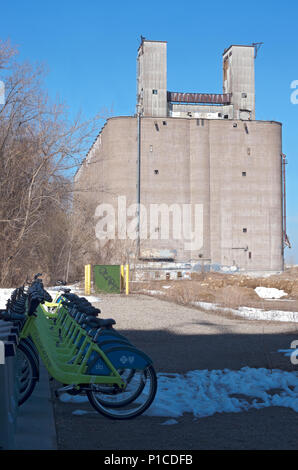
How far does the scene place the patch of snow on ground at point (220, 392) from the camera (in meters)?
6.29

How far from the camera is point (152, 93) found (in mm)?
67562

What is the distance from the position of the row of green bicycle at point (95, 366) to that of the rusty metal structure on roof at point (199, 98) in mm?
65551

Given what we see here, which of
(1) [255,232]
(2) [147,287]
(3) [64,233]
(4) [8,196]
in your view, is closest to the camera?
(4) [8,196]

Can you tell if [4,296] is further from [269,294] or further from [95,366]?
[95,366]

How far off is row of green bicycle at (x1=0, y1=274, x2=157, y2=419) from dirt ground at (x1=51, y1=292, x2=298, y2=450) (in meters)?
0.20

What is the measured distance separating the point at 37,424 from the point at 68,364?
708 mm

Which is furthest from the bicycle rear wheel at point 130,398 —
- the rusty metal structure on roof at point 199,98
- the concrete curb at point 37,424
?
the rusty metal structure on roof at point 199,98

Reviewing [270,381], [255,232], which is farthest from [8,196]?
[255,232]

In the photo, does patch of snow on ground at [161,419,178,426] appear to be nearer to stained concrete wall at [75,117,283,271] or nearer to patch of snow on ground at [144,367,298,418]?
patch of snow on ground at [144,367,298,418]

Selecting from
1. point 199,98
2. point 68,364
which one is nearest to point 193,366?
point 68,364

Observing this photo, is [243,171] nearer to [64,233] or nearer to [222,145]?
[222,145]

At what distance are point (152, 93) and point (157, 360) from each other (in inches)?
2390

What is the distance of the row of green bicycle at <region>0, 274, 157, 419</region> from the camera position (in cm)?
569

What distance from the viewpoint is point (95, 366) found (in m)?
5.70
